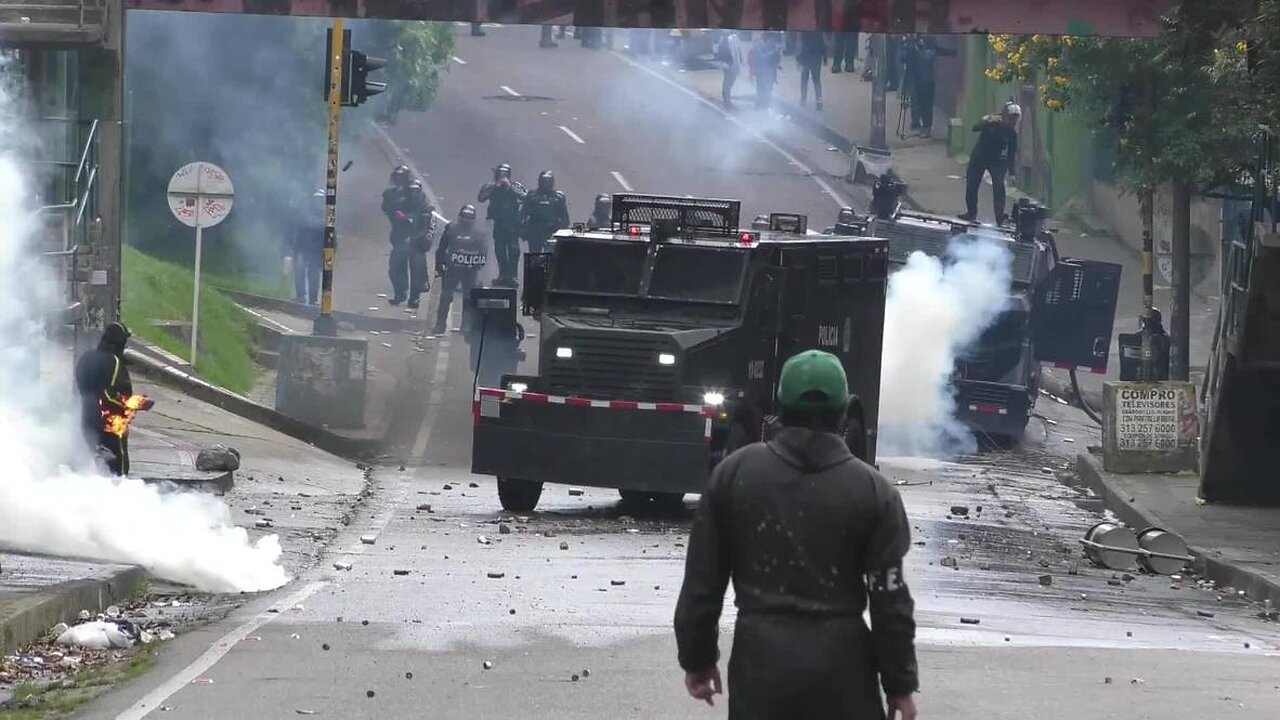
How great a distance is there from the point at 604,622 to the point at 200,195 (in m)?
14.5

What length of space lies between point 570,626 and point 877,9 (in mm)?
11874

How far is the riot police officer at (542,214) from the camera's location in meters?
34.0

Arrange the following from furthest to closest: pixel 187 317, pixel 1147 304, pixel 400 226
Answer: pixel 400 226, pixel 187 317, pixel 1147 304

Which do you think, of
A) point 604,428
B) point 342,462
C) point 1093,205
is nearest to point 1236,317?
point 604,428

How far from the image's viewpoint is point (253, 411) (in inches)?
1001

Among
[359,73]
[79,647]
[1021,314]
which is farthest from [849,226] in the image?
[79,647]

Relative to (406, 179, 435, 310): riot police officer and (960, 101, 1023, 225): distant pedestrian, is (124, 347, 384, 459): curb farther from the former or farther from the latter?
(960, 101, 1023, 225): distant pedestrian

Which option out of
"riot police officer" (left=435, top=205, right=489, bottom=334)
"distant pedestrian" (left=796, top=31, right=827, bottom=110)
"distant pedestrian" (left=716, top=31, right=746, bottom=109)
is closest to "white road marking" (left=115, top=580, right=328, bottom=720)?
"riot police officer" (left=435, top=205, right=489, bottom=334)

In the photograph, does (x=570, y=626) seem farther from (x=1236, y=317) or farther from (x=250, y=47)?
(x=250, y=47)

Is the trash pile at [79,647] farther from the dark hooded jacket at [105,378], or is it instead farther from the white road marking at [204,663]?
the dark hooded jacket at [105,378]

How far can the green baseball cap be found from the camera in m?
6.07

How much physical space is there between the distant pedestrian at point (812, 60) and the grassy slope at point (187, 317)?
846 inches

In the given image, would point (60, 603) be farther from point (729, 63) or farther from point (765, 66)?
point (729, 63)

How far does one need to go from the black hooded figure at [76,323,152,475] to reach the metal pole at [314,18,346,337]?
Result: 30.8 feet
